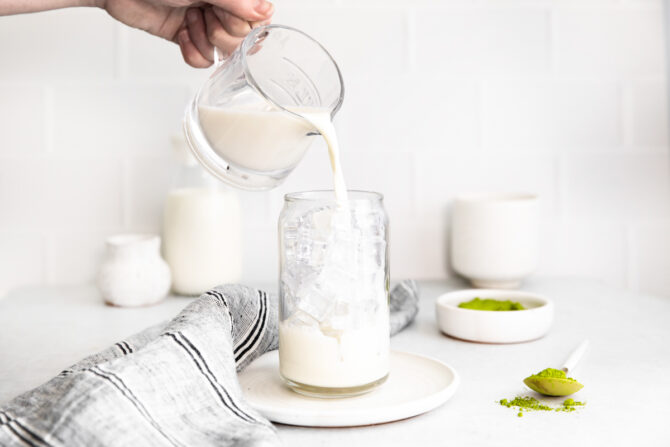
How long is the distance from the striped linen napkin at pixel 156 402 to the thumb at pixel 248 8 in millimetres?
415

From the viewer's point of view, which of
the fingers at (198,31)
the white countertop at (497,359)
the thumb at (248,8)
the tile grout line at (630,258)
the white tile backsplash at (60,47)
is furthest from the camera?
the tile grout line at (630,258)

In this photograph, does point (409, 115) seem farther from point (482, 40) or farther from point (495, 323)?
point (495, 323)

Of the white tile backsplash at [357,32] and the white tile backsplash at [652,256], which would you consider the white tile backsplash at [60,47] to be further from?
the white tile backsplash at [652,256]

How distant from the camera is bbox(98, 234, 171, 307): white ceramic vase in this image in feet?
4.22

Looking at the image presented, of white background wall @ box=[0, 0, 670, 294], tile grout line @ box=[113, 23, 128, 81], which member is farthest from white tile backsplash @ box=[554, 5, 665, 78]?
tile grout line @ box=[113, 23, 128, 81]

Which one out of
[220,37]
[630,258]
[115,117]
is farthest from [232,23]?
[630,258]

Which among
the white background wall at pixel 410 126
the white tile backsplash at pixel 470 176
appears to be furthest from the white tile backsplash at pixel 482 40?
the white tile backsplash at pixel 470 176

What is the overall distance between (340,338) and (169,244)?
0.69 m

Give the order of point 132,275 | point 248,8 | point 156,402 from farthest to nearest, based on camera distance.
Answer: point 132,275 → point 248,8 → point 156,402

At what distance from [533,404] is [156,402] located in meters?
0.37

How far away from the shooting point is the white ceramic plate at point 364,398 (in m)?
0.70

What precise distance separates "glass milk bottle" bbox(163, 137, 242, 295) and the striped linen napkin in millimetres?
556

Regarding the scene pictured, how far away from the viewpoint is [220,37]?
1.07 m

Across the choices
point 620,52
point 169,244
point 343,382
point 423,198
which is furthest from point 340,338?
point 620,52
